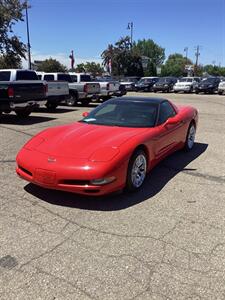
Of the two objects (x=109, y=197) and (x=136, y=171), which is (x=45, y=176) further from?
(x=136, y=171)

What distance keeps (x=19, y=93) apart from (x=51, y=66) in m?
64.7

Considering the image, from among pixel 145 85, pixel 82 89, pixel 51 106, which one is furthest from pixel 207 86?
pixel 51 106

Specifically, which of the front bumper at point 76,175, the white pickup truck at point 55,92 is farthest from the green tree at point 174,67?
the front bumper at point 76,175

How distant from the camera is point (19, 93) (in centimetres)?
1207

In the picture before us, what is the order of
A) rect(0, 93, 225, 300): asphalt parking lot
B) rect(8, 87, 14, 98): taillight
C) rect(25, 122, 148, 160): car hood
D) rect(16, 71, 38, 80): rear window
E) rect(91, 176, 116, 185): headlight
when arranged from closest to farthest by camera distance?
1. rect(0, 93, 225, 300): asphalt parking lot
2. rect(91, 176, 116, 185): headlight
3. rect(25, 122, 148, 160): car hood
4. rect(8, 87, 14, 98): taillight
5. rect(16, 71, 38, 80): rear window

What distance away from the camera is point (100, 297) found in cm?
284

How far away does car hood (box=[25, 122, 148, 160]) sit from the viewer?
484cm

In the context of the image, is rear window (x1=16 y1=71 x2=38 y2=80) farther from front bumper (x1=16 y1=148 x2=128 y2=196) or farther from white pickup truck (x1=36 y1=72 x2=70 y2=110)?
front bumper (x1=16 y1=148 x2=128 y2=196)

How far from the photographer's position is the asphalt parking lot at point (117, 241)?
298 cm

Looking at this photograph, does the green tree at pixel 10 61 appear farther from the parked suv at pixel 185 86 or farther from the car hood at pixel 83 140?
the car hood at pixel 83 140

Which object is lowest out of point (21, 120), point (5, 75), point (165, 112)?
point (21, 120)

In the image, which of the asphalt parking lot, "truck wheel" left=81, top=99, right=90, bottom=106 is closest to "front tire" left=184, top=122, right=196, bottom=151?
the asphalt parking lot

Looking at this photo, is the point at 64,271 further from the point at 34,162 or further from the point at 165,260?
the point at 34,162

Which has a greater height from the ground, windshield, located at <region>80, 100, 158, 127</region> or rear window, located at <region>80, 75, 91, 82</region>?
rear window, located at <region>80, 75, 91, 82</region>
